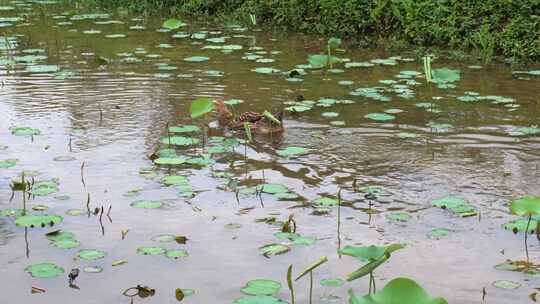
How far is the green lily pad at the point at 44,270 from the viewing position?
13.9 ft

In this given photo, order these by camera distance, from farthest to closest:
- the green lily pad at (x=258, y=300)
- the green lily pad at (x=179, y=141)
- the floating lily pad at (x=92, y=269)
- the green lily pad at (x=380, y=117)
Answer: the green lily pad at (x=380, y=117)
the green lily pad at (x=179, y=141)
the floating lily pad at (x=92, y=269)
the green lily pad at (x=258, y=300)

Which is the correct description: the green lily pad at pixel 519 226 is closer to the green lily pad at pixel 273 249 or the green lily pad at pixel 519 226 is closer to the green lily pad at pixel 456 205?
the green lily pad at pixel 456 205

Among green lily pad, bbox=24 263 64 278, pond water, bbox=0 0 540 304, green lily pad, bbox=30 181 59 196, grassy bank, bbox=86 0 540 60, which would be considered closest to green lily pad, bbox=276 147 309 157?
pond water, bbox=0 0 540 304

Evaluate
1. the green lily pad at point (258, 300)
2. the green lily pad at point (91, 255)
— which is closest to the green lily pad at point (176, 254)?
the green lily pad at point (91, 255)

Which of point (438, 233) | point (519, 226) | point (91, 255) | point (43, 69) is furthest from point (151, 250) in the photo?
point (43, 69)

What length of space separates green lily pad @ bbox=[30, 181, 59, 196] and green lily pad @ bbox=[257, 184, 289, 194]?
4.47 ft

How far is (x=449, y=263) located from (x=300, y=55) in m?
6.47

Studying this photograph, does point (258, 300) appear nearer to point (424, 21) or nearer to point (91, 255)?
point (91, 255)

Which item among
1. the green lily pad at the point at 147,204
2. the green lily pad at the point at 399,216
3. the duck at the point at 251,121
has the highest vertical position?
the duck at the point at 251,121

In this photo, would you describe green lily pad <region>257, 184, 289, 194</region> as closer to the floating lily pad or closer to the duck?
the duck

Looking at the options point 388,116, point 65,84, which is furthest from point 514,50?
point 65,84

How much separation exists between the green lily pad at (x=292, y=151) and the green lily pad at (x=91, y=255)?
7.08 feet

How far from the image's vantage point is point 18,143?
6.66 meters

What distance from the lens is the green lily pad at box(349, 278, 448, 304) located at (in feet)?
9.93
